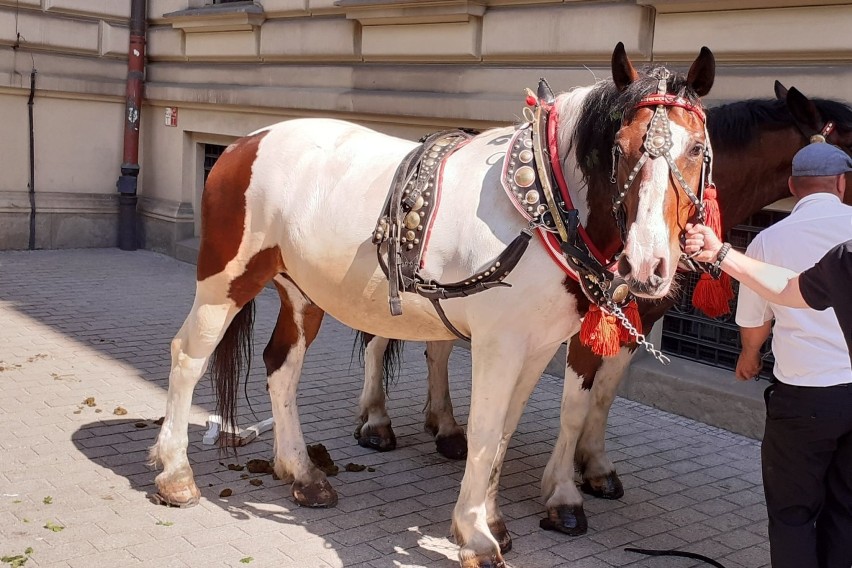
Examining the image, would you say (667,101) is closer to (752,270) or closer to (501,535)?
(752,270)

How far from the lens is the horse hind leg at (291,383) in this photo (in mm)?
4645

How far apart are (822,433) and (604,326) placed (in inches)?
32.4

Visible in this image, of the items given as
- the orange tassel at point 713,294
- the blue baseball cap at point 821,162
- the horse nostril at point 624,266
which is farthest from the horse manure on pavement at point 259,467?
the blue baseball cap at point 821,162

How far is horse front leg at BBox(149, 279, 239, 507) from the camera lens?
458 cm

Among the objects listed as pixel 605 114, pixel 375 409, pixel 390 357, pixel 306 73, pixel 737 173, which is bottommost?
pixel 375 409

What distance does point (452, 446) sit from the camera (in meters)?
5.37

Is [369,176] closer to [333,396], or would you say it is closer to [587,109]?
[587,109]

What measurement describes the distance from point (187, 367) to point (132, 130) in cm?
814

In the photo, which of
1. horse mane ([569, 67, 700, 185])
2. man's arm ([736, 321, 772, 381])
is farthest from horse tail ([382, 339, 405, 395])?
man's arm ([736, 321, 772, 381])

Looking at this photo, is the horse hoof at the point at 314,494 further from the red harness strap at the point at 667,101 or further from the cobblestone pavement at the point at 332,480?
the red harness strap at the point at 667,101

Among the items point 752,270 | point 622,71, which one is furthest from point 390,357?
point 752,270

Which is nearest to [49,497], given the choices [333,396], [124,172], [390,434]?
[390,434]

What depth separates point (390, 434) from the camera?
550 centimetres

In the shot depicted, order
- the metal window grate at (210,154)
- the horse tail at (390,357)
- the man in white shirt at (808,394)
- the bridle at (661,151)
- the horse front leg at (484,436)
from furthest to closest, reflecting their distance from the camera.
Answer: the metal window grate at (210,154) < the horse tail at (390,357) < the horse front leg at (484,436) < the man in white shirt at (808,394) < the bridle at (661,151)
